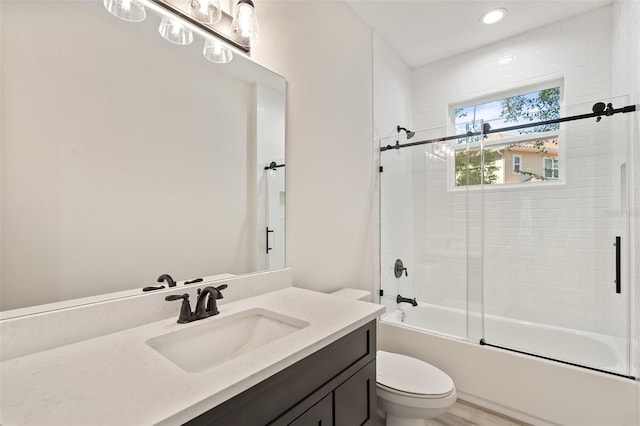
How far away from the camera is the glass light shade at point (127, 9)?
1.03 meters

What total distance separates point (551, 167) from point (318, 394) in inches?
103

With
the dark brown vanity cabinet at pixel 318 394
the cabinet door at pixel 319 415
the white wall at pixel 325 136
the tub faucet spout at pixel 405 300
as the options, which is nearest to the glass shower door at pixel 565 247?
the tub faucet spout at pixel 405 300

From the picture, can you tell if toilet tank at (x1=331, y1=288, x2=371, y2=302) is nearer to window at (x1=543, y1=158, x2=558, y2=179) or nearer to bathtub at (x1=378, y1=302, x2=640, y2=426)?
bathtub at (x1=378, y1=302, x2=640, y2=426)

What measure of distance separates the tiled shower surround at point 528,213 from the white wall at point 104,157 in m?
1.67

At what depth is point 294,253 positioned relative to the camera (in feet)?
5.70

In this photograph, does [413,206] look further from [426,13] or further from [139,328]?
[139,328]

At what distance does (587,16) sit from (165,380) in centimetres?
359

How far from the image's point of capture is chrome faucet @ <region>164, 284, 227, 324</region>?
3.46 feet

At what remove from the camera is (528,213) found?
98.0 inches

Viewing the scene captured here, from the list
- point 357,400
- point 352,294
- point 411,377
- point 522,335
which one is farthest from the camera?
point 522,335

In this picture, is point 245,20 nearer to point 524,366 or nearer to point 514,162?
point 514,162

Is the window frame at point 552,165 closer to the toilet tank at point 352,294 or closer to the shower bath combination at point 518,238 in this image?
the shower bath combination at point 518,238

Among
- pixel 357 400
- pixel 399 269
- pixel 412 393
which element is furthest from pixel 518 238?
pixel 357 400

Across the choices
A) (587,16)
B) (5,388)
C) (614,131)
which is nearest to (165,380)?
(5,388)
